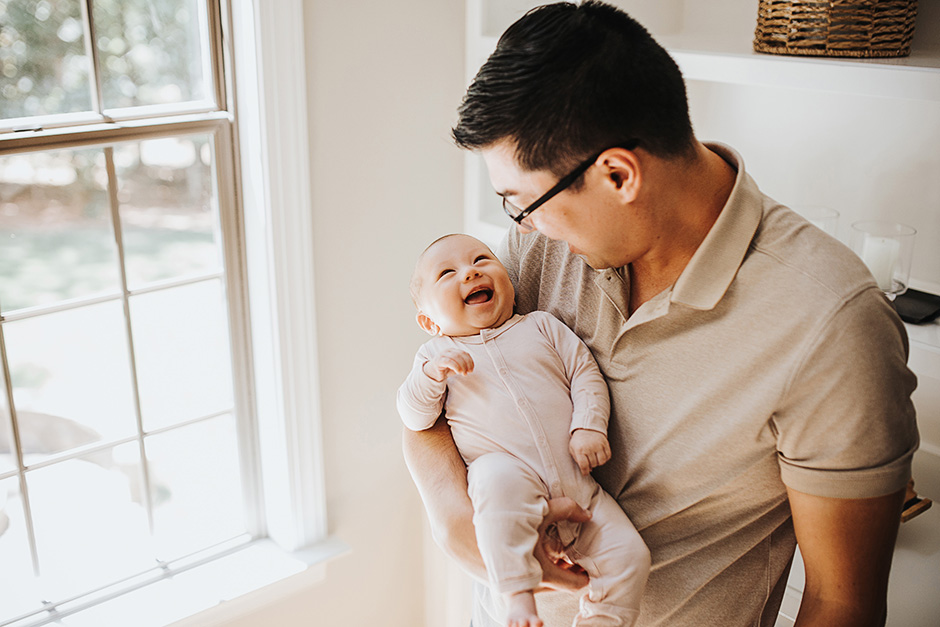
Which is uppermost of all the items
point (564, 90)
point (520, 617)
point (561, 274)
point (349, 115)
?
point (564, 90)

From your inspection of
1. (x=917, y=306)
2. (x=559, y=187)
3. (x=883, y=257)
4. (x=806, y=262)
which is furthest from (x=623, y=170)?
(x=917, y=306)

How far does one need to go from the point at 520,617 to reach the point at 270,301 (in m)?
1.24

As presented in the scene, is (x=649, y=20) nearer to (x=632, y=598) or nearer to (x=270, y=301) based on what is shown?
(x=270, y=301)

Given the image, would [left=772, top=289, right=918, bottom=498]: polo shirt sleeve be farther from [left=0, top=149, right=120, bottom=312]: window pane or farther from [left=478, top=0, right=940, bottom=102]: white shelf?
[left=0, top=149, right=120, bottom=312]: window pane

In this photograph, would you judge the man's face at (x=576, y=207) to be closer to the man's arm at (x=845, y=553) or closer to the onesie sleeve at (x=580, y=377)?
the onesie sleeve at (x=580, y=377)

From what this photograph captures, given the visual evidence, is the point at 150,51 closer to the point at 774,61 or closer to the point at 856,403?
the point at 774,61

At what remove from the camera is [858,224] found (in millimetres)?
1749

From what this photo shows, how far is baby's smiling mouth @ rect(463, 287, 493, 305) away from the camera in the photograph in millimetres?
1426

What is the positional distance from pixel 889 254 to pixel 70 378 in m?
1.90

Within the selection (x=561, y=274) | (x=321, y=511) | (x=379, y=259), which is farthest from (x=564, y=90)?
(x=321, y=511)

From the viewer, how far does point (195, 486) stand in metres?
2.31

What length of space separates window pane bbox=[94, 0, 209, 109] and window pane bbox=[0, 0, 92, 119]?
0.17 feet

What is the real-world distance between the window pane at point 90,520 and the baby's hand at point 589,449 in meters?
1.40

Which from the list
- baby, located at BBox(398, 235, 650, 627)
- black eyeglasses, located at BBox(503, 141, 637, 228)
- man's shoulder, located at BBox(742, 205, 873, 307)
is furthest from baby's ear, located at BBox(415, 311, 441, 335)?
man's shoulder, located at BBox(742, 205, 873, 307)
